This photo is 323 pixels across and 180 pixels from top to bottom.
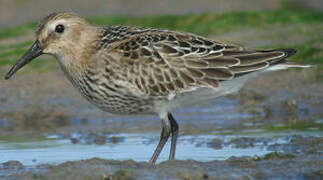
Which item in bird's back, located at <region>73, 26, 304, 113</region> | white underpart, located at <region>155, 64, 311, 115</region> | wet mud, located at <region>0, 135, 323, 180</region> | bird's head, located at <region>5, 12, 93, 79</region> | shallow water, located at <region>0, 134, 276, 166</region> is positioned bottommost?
wet mud, located at <region>0, 135, 323, 180</region>

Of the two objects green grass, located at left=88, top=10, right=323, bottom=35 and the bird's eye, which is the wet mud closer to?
the bird's eye

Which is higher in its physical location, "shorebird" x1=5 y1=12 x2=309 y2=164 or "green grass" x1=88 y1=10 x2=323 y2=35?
"green grass" x1=88 y1=10 x2=323 y2=35

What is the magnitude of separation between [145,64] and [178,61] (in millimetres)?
409

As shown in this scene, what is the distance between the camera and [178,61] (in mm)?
9305

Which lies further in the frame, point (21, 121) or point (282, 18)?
point (282, 18)

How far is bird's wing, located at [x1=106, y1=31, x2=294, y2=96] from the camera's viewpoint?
30.1 ft

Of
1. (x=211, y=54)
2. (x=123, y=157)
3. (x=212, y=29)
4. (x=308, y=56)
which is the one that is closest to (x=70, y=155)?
(x=123, y=157)

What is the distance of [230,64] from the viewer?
9430 millimetres

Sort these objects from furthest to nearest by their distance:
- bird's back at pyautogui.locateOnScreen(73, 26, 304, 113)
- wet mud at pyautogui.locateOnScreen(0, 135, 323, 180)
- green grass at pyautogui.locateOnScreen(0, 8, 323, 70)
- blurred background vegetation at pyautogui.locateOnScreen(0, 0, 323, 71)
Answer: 1. green grass at pyautogui.locateOnScreen(0, 8, 323, 70)
2. blurred background vegetation at pyautogui.locateOnScreen(0, 0, 323, 71)
3. bird's back at pyautogui.locateOnScreen(73, 26, 304, 113)
4. wet mud at pyautogui.locateOnScreen(0, 135, 323, 180)

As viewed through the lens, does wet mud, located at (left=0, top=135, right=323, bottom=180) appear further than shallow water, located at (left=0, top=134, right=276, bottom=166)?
No

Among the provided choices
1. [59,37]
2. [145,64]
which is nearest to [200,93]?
[145,64]

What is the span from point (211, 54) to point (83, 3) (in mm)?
9727

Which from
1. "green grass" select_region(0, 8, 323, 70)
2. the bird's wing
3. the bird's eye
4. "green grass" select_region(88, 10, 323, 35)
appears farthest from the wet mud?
"green grass" select_region(88, 10, 323, 35)

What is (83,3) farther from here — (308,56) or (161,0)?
(308,56)
